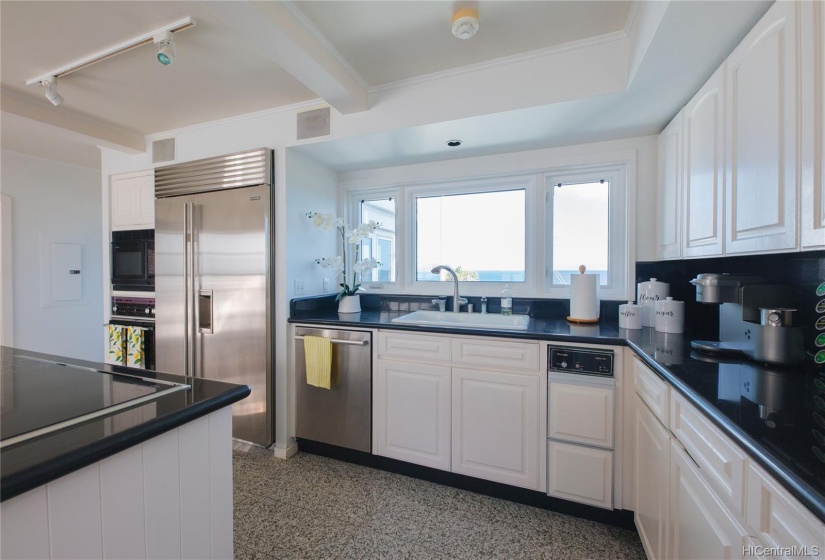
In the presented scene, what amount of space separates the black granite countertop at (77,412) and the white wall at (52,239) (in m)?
3.03

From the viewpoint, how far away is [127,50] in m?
1.75

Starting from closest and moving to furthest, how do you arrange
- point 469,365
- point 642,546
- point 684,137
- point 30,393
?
point 30,393 < point 642,546 < point 684,137 < point 469,365

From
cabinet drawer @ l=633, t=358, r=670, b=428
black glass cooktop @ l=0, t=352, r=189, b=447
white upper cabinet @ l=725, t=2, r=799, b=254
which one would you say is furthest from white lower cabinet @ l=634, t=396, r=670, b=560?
black glass cooktop @ l=0, t=352, r=189, b=447

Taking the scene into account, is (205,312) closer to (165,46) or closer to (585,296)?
(165,46)

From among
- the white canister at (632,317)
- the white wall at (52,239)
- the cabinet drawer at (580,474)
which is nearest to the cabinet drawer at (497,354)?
the cabinet drawer at (580,474)

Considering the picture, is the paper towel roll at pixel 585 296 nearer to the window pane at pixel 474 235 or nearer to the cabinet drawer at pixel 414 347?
the window pane at pixel 474 235

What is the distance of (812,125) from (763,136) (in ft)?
0.63

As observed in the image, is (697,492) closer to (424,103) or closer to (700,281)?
(700,281)

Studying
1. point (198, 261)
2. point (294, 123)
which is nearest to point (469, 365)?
point (294, 123)

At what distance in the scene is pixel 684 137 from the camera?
5.54 feet

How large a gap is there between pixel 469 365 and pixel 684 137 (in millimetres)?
1601

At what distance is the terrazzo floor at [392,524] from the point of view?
1553 mm

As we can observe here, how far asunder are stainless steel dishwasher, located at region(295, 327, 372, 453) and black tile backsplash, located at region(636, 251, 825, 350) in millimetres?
1854

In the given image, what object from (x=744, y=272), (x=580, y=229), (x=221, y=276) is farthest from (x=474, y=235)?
(x=221, y=276)
